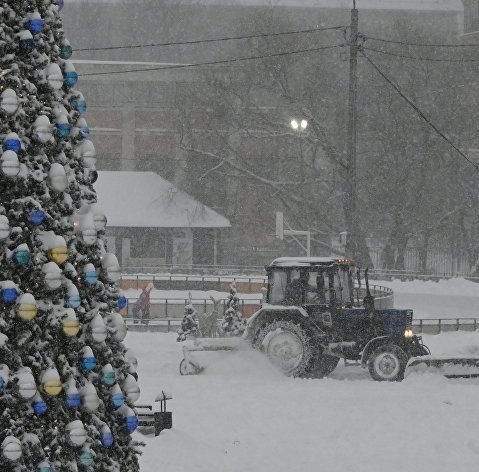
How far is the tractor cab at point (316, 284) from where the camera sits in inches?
754

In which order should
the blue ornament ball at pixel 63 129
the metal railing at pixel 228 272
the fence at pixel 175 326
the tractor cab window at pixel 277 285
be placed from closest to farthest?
the blue ornament ball at pixel 63 129 < the tractor cab window at pixel 277 285 < the fence at pixel 175 326 < the metal railing at pixel 228 272

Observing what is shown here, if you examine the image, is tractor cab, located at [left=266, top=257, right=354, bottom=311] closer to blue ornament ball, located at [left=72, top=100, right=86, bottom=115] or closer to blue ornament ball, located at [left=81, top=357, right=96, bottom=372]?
blue ornament ball, located at [left=72, top=100, right=86, bottom=115]

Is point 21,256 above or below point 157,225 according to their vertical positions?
below

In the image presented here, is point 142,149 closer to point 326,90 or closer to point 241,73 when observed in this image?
point 241,73

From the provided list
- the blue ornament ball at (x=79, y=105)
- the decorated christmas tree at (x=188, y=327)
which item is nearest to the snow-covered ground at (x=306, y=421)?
the blue ornament ball at (x=79, y=105)

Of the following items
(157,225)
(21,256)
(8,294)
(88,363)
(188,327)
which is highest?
(157,225)

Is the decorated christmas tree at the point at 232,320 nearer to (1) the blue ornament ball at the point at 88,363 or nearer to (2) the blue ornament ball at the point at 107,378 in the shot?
(2) the blue ornament ball at the point at 107,378

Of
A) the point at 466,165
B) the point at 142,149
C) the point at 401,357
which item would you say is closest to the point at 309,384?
the point at 401,357

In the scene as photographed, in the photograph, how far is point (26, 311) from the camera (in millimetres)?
6008

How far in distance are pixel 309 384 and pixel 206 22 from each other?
71.7m

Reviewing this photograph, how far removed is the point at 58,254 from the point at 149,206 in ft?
164

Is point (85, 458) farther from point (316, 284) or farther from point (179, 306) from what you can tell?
point (179, 306)

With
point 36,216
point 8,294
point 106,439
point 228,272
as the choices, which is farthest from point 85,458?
point 228,272

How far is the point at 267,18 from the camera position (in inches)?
A: 2140
